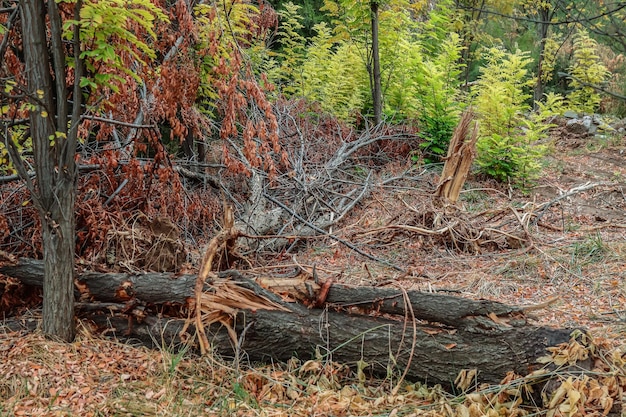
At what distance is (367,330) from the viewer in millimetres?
3318

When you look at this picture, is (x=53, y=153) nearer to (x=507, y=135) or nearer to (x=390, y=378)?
(x=390, y=378)

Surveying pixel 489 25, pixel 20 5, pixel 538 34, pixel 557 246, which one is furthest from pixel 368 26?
pixel 538 34

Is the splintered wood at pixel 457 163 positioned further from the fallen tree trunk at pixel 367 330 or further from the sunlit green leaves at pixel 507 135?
the fallen tree trunk at pixel 367 330

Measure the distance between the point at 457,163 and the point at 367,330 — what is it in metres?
3.52

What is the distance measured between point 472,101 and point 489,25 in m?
10.1

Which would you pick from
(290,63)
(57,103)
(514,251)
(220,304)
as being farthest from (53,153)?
(290,63)

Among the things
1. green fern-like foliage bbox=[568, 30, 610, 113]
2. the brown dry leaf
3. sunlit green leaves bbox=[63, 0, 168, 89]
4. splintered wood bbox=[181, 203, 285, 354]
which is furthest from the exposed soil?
green fern-like foliage bbox=[568, 30, 610, 113]

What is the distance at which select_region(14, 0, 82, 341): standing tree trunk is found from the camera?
3410mm

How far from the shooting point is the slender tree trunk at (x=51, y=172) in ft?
11.2

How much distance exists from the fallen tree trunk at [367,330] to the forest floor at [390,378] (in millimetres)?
114

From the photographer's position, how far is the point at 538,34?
60.2 feet

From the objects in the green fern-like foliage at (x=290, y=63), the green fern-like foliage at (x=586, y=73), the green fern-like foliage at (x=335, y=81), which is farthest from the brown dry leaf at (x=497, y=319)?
the green fern-like foliage at (x=586, y=73)

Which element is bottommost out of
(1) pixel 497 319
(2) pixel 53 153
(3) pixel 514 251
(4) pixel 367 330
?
(3) pixel 514 251

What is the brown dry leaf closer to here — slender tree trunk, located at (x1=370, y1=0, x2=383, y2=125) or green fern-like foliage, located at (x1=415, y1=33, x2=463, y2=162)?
green fern-like foliage, located at (x1=415, y1=33, x2=463, y2=162)
